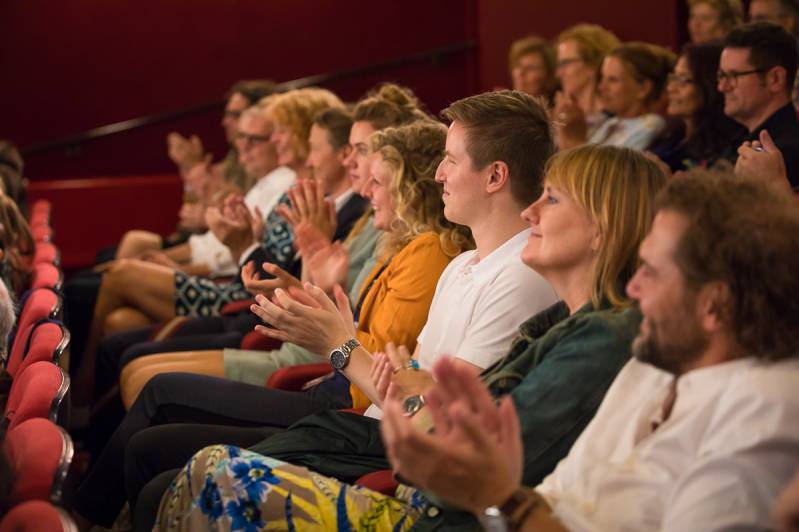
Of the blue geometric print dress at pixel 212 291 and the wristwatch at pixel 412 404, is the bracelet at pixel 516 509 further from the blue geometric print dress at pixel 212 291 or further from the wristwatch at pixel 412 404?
the blue geometric print dress at pixel 212 291

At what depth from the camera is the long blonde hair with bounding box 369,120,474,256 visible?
9.46ft

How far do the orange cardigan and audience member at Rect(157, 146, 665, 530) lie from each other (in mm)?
544

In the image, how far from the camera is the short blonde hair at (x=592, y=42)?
5.15m

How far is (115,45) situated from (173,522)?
5942mm

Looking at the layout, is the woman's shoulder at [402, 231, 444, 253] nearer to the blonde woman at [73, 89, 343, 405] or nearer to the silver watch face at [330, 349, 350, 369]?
the silver watch face at [330, 349, 350, 369]

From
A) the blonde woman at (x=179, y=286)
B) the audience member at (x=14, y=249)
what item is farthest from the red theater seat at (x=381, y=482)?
the blonde woman at (x=179, y=286)

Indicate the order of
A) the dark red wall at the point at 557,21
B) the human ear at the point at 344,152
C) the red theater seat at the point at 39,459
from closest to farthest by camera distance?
the red theater seat at the point at 39,459 < the human ear at the point at 344,152 < the dark red wall at the point at 557,21

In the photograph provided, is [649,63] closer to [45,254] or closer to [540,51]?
[540,51]

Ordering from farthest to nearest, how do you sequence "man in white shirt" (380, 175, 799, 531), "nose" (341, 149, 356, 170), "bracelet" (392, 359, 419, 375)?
"nose" (341, 149, 356, 170), "bracelet" (392, 359, 419, 375), "man in white shirt" (380, 175, 799, 531)

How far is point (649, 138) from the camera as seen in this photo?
438 cm

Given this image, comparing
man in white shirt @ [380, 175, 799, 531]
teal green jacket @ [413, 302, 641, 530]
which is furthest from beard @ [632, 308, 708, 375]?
teal green jacket @ [413, 302, 641, 530]

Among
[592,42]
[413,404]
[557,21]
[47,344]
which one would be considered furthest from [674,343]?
[557,21]

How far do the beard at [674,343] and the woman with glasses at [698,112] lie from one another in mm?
2313

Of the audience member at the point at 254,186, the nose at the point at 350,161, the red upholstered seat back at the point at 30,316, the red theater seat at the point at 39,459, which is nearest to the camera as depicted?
the red theater seat at the point at 39,459
